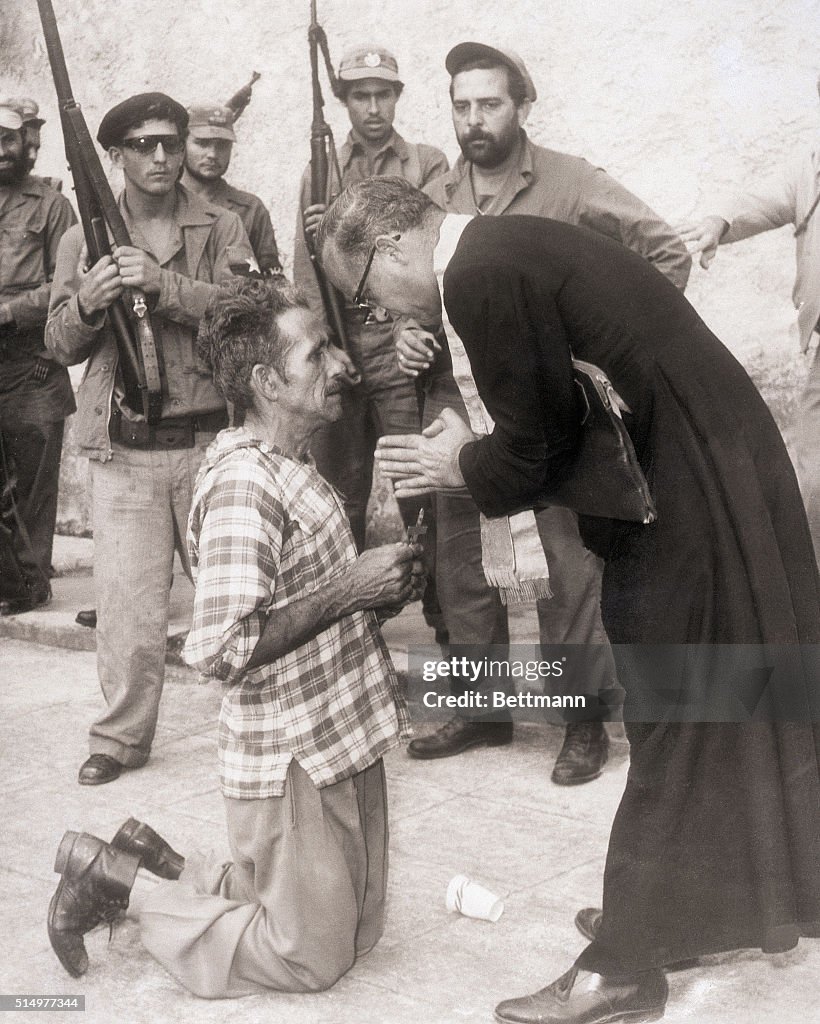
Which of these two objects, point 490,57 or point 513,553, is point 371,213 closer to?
point 513,553

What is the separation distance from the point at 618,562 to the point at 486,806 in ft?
3.82

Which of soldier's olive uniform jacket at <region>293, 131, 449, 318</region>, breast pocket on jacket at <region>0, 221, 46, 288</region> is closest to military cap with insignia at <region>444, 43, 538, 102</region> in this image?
soldier's olive uniform jacket at <region>293, 131, 449, 318</region>

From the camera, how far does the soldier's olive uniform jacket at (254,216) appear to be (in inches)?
147

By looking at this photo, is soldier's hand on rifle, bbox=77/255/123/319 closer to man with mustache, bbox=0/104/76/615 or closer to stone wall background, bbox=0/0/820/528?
man with mustache, bbox=0/104/76/615

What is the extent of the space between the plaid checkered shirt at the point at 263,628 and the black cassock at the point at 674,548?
1.15 feet

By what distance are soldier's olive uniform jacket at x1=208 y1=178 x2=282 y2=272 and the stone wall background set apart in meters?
0.13

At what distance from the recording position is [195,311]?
3611mm

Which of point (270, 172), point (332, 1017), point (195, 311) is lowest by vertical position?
point (332, 1017)

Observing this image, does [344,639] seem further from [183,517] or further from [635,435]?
[183,517]

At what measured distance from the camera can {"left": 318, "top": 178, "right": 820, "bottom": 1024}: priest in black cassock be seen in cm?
231

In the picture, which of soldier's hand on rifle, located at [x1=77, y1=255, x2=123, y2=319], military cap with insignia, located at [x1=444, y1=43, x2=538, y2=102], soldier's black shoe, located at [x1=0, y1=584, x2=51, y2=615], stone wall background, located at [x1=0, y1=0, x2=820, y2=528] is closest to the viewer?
stone wall background, located at [x1=0, y1=0, x2=820, y2=528]

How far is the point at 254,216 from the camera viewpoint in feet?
12.2

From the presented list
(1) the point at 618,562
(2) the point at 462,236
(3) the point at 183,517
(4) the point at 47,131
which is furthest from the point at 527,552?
(4) the point at 47,131

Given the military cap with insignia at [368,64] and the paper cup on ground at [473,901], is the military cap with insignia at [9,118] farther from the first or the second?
the paper cup on ground at [473,901]
